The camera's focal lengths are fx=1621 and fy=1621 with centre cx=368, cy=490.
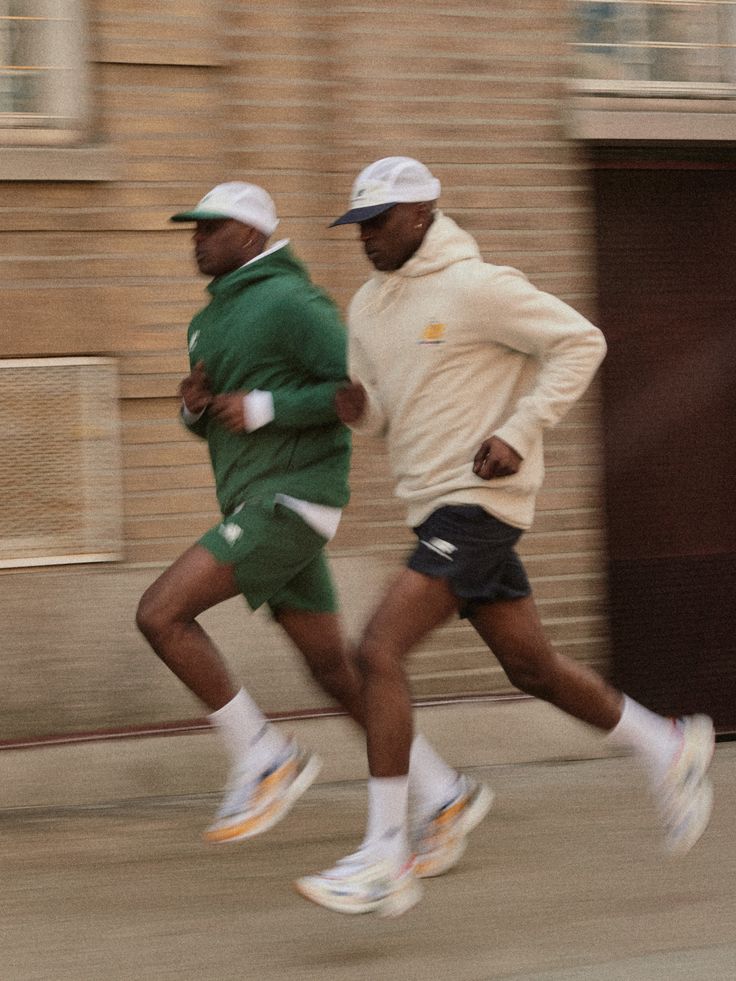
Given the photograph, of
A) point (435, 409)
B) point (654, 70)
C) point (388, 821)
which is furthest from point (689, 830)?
point (654, 70)

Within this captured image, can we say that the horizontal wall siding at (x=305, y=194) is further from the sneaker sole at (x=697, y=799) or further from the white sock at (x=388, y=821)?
the white sock at (x=388, y=821)

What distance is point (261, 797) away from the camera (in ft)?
14.5

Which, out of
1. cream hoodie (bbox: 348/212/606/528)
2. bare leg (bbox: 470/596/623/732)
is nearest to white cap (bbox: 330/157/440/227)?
cream hoodie (bbox: 348/212/606/528)

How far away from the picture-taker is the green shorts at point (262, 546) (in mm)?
4434

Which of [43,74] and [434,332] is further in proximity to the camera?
[43,74]

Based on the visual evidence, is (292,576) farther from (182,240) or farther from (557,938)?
(182,240)

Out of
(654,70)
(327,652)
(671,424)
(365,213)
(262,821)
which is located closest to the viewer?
(365,213)

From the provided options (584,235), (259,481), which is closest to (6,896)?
(259,481)

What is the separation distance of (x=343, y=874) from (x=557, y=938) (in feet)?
1.83

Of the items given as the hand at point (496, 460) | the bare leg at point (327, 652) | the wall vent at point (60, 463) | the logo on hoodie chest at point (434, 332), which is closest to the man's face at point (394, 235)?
the logo on hoodie chest at point (434, 332)

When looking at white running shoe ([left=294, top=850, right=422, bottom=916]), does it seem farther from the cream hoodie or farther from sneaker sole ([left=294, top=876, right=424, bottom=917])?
the cream hoodie

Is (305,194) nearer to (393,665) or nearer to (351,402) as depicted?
(351,402)

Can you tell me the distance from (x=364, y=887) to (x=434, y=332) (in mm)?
1404

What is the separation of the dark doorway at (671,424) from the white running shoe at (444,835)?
6.69 ft
